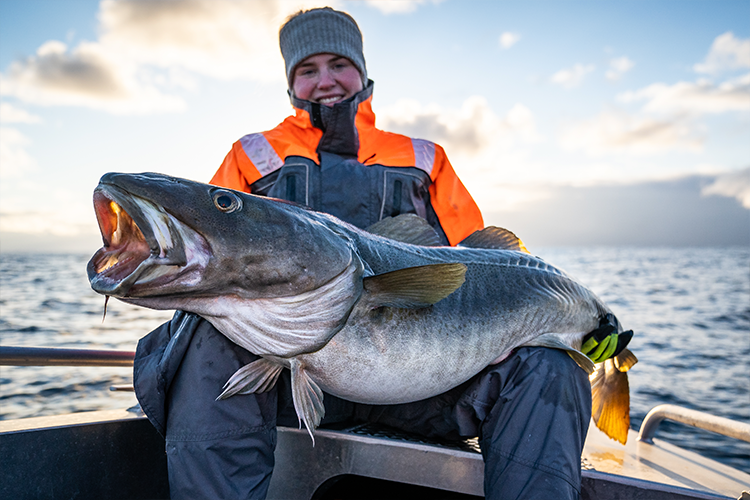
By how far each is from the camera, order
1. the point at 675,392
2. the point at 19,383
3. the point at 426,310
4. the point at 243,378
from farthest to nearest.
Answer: the point at 675,392
the point at 19,383
the point at 426,310
the point at 243,378

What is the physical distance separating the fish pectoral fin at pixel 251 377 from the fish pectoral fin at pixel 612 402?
1.95 meters

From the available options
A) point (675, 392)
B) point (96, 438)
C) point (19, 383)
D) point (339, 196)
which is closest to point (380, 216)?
point (339, 196)

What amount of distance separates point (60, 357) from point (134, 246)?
1.66m

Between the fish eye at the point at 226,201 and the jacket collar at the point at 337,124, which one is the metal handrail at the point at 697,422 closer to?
the jacket collar at the point at 337,124

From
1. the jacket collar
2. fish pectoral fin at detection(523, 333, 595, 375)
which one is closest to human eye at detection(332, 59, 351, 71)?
the jacket collar

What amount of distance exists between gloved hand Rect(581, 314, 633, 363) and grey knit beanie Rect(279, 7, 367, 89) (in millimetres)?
2332

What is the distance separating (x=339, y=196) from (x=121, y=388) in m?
1.87

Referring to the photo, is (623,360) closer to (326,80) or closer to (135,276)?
(326,80)

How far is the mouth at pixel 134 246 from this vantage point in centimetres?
153

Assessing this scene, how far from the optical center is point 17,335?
42.5ft

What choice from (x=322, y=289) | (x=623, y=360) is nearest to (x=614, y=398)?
(x=623, y=360)

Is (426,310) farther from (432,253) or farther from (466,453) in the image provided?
(466,453)

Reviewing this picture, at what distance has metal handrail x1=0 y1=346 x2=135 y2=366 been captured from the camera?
266cm

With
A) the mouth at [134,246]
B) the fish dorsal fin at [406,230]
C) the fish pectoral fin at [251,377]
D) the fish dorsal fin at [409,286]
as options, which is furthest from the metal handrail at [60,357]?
the fish dorsal fin at [409,286]
